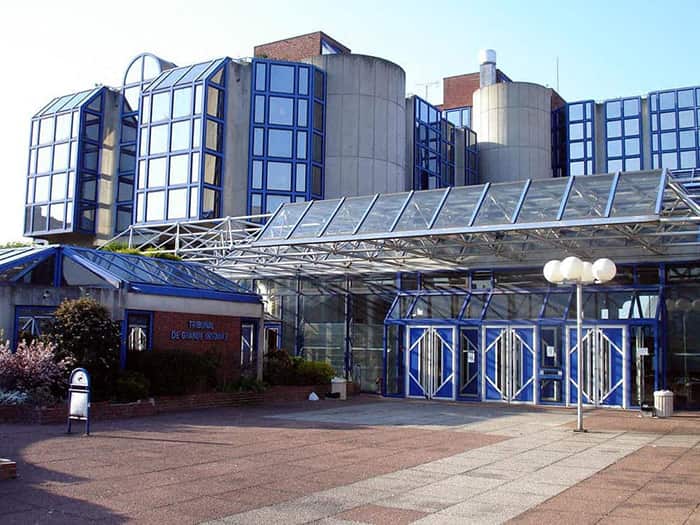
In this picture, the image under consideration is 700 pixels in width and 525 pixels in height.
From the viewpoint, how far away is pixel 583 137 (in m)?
61.5

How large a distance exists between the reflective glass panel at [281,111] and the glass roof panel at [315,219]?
64.9ft

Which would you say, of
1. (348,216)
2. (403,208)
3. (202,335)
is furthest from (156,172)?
(403,208)

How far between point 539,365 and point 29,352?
14.8 meters

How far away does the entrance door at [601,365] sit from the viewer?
2311 cm

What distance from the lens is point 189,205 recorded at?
41750mm

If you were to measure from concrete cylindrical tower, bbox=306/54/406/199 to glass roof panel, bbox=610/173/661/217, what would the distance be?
25652 mm

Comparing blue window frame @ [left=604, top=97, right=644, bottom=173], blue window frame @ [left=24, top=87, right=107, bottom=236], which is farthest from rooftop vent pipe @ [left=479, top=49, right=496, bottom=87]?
blue window frame @ [left=24, top=87, right=107, bottom=236]

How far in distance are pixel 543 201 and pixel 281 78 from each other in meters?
26.9

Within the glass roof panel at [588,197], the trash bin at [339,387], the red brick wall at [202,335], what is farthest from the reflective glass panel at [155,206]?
the glass roof panel at [588,197]

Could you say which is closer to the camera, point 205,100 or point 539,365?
point 539,365

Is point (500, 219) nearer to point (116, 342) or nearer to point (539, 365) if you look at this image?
point (539, 365)

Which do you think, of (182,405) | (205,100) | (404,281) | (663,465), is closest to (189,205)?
(205,100)

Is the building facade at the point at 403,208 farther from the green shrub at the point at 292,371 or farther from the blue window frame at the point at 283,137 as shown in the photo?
the green shrub at the point at 292,371

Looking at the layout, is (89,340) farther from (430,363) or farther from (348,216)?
(430,363)
